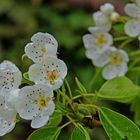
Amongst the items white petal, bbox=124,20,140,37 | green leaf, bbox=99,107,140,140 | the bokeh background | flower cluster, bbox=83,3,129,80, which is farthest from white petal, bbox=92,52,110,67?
the bokeh background

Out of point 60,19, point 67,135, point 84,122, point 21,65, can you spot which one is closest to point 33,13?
point 60,19

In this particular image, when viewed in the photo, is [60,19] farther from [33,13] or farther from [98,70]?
[98,70]

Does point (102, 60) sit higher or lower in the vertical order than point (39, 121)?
lower

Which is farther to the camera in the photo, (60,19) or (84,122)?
(60,19)

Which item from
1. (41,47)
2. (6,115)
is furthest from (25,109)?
(41,47)

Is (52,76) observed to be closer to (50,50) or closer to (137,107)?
(50,50)

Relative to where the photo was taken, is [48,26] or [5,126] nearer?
[5,126]
